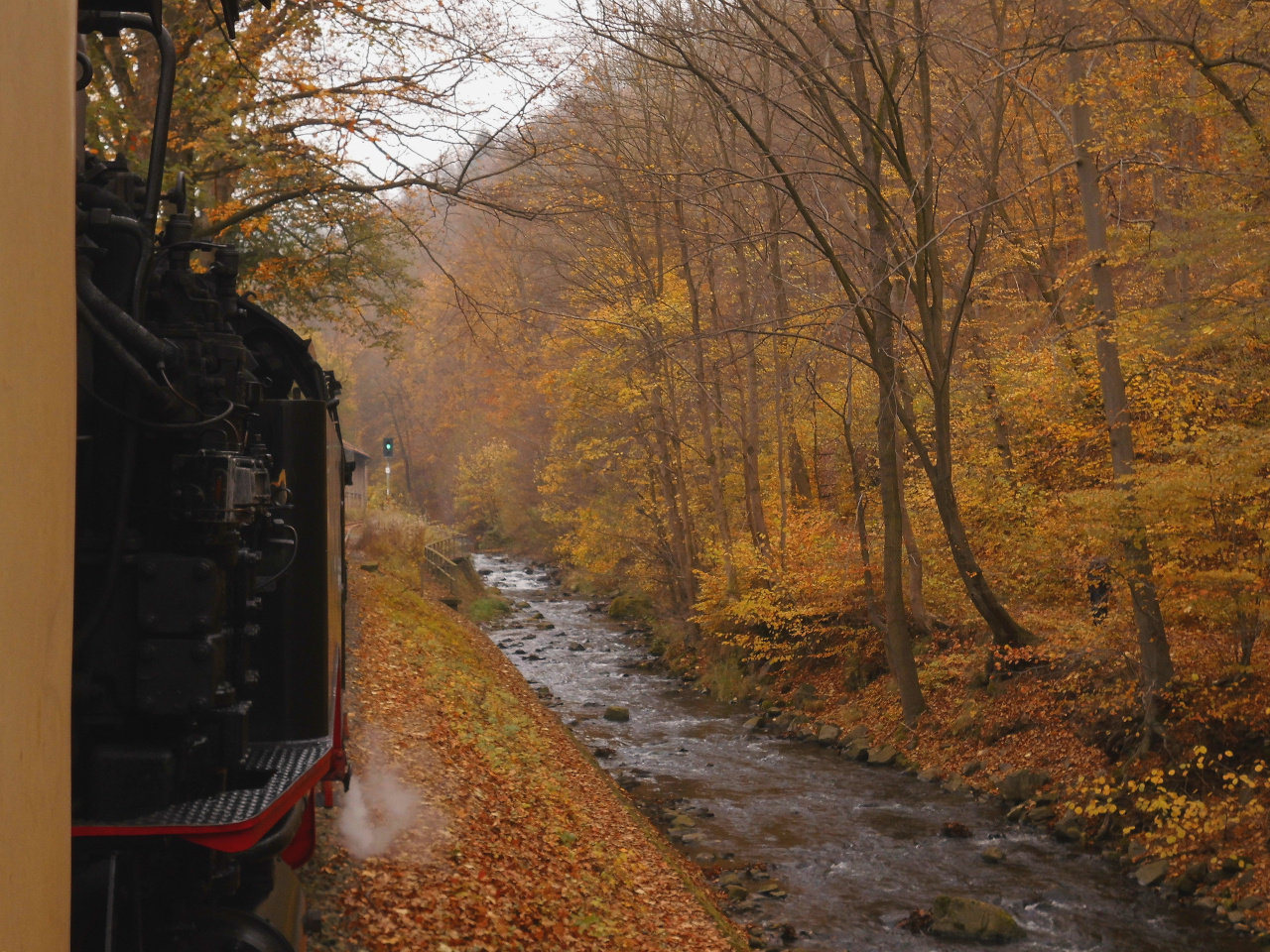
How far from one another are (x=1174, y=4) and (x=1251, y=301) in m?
7.87

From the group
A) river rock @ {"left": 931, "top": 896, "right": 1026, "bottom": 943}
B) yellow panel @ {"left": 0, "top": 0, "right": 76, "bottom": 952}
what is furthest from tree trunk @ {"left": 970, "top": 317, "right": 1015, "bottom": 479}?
yellow panel @ {"left": 0, "top": 0, "right": 76, "bottom": 952}

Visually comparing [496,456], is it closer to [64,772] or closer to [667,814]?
[667,814]

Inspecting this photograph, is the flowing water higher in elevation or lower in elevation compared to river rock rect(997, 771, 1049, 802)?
lower

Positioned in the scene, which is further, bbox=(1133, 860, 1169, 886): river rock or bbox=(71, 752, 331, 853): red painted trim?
bbox=(1133, 860, 1169, 886): river rock

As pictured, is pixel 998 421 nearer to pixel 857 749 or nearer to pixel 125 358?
pixel 857 749

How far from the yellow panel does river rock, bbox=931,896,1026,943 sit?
1099 centimetres

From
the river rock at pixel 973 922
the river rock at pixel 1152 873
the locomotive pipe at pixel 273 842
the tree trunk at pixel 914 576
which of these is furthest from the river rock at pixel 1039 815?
the locomotive pipe at pixel 273 842

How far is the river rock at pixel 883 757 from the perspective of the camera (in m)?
18.1

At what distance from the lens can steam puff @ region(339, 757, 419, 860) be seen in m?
8.88

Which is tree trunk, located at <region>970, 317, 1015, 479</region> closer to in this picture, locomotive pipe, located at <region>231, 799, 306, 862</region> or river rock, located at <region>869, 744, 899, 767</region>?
river rock, located at <region>869, 744, 899, 767</region>

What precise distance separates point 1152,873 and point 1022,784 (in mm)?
3136

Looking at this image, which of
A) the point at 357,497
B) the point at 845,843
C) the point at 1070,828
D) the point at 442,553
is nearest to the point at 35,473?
the point at 845,843

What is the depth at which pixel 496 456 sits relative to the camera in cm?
5059

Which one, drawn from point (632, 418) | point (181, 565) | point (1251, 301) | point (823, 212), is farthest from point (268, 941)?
point (632, 418)
